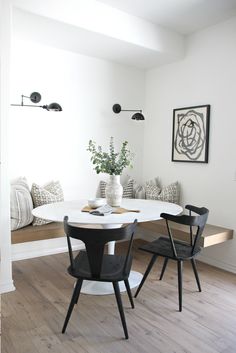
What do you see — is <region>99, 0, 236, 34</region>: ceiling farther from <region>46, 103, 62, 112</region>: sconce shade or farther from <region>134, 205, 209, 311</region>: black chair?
<region>134, 205, 209, 311</region>: black chair

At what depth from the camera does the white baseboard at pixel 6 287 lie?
8.51 feet

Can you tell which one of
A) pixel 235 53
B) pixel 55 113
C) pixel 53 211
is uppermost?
pixel 235 53

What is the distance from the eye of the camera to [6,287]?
262cm

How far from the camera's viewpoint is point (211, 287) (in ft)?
9.27

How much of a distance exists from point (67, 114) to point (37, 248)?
1625 mm

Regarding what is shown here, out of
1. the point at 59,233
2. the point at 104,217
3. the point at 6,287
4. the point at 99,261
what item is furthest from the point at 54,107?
the point at 99,261

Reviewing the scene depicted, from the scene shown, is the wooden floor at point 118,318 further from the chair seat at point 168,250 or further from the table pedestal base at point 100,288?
the chair seat at point 168,250

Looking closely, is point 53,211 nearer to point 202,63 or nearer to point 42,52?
point 42,52

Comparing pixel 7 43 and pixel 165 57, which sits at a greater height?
pixel 165 57

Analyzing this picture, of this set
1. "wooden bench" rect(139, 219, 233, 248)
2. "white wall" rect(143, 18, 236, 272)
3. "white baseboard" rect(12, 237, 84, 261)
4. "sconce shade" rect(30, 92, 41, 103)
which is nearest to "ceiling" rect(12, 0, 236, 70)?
"white wall" rect(143, 18, 236, 272)

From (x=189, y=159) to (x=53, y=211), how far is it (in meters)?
1.87

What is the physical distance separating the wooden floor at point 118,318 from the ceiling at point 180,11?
2.67 metres

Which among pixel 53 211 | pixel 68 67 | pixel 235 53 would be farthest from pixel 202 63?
pixel 53 211

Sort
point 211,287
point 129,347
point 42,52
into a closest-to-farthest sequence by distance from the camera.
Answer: point 129,347 < point 211,287 < point 42,52
